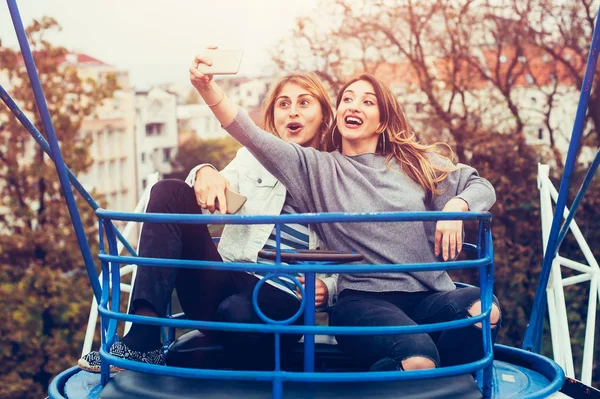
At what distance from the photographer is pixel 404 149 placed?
3.42 m

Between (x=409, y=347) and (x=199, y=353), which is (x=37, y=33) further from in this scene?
(x=409, y=347)

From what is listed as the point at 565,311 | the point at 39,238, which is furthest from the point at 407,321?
the point at 39,238

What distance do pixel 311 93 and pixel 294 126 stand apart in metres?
0.16

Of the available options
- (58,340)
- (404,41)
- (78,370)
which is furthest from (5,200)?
(78,370)

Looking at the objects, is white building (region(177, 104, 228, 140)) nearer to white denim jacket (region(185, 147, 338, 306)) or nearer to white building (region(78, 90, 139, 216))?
white building (region(78, 90, 139, 216))

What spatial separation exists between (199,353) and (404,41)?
22.4 ft

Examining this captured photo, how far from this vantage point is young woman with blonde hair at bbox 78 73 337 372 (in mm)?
2812

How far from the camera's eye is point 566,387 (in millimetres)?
3150

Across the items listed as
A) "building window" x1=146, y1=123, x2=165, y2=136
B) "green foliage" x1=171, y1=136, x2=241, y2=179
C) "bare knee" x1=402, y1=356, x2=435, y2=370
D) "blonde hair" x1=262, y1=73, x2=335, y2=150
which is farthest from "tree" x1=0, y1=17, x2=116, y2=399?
"bare knee" x1=402, y1=356, x2=435, y2=370

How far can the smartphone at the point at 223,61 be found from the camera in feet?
8.33

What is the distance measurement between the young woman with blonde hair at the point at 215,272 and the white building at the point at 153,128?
13781 millimetres

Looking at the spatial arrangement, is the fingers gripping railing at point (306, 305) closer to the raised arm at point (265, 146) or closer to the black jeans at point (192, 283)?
the black jeans at point (192, 283)

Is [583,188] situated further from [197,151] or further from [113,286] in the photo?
[197,151]

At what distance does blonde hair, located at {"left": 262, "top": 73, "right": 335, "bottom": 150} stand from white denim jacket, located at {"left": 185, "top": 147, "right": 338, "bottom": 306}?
28 centimetres
